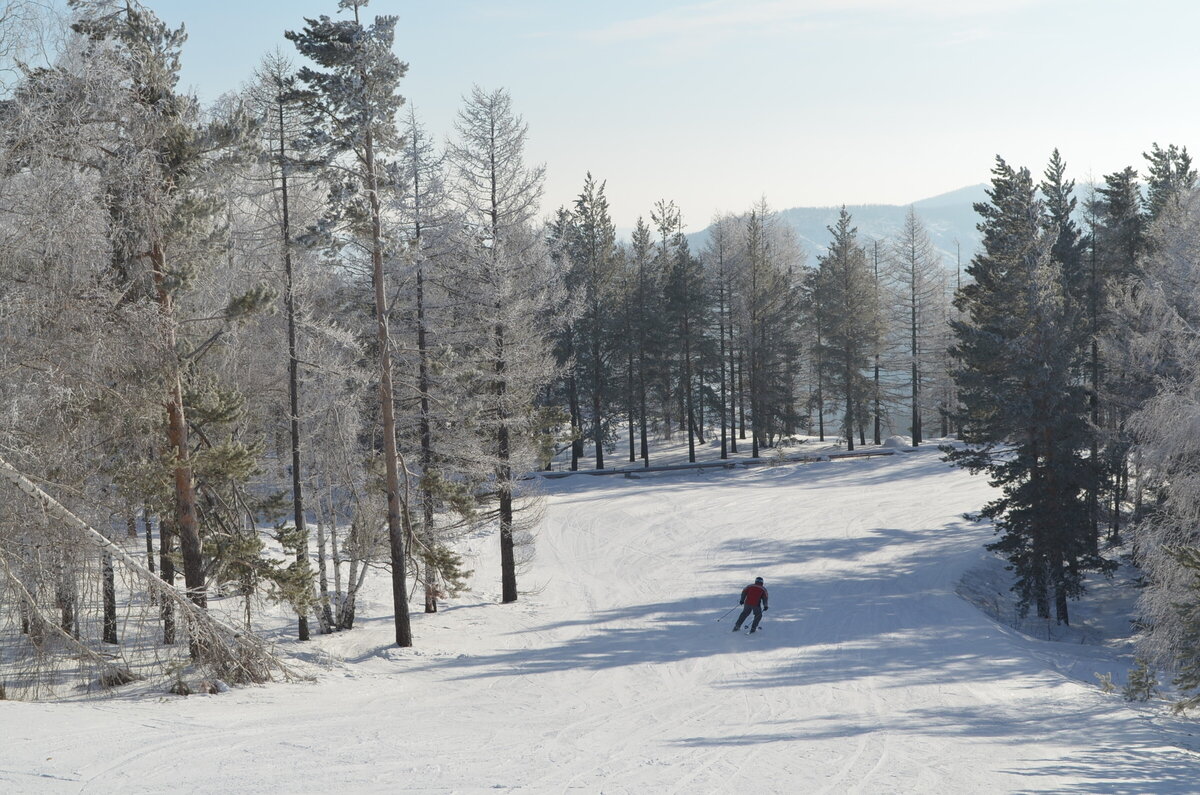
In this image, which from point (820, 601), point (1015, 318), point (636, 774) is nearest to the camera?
point (636, 774)

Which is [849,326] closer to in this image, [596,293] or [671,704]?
[596,293]

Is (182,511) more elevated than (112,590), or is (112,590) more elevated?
(182,511)

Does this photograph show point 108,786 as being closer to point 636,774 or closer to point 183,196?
point 636,774

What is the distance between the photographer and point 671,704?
43.7 feet

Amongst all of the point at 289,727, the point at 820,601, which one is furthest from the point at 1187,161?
the point at 289,727

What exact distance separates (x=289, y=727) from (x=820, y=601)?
15474 millimetres

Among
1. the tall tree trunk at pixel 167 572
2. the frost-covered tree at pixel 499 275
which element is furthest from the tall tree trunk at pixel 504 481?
the tall tree trunk at pixel 167 572

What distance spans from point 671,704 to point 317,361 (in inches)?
406

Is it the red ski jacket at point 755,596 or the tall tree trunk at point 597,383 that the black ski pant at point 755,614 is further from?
the tall tree trunk at point 597,383

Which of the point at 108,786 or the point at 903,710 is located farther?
the point at 903,710

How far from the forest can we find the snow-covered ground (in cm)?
129

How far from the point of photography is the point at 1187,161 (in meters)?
34.1

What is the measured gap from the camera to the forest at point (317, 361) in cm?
974

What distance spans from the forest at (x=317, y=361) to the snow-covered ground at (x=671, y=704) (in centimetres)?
129
